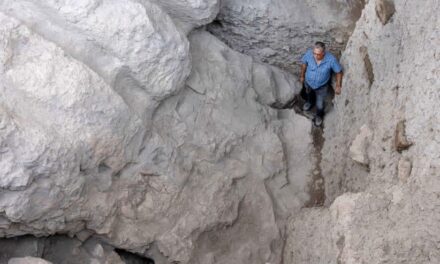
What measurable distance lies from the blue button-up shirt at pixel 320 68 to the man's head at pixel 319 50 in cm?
5

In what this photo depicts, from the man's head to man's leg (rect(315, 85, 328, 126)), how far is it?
0.34m

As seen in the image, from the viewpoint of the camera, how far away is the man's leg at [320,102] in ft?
15.0

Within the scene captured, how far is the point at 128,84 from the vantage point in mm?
3568

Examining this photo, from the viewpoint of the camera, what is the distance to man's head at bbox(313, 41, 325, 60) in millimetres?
4227

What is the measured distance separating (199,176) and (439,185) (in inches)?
66.2

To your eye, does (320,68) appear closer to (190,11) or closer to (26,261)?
(190,11)

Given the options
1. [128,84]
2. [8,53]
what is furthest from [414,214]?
[8,53]

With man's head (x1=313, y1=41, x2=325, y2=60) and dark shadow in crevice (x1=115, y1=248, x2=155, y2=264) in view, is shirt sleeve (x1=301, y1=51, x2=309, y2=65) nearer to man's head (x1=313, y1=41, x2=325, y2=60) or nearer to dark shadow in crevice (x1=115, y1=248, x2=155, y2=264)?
man's head (x1=313, y1=41, x2=325, y2=60)

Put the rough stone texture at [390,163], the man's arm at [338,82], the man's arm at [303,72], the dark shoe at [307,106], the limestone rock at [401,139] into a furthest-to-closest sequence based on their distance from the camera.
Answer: the dark shoe at [307,106]
the man's arm at [303,72]
the man's arm at [338,82]
the limestone rock at [401,139]
the rough stone texture at [390,163]

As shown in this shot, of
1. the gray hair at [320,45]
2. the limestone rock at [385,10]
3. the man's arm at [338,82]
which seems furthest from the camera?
the man's arm at [338,82]

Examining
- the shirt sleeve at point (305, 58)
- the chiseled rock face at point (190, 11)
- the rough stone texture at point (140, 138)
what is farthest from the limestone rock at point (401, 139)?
the chiseled rock face at point (190, 11)

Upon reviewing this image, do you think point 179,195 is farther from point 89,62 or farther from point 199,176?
point 89,62

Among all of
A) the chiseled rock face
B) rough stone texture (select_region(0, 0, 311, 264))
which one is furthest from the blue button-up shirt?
the chiseled rock face

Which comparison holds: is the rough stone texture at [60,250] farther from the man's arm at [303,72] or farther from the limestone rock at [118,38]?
the man's arm at [303,72]
